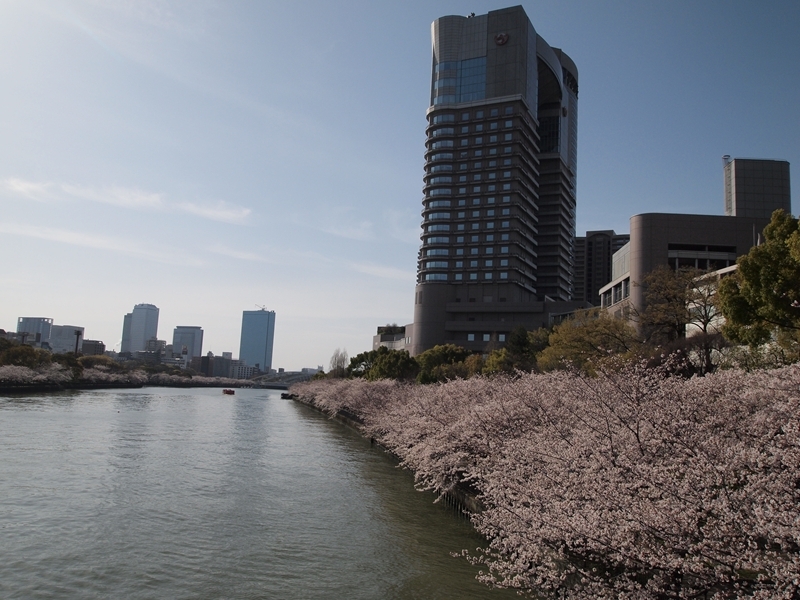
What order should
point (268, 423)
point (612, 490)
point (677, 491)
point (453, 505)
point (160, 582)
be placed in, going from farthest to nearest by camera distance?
point (268, 423) < point (453, 505) < point (160, 582) < point (612, 490) < point (677, 491)

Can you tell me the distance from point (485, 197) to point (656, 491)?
396ft

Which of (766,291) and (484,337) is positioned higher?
(484,337)

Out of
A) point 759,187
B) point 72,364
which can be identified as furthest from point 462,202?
point 72,364

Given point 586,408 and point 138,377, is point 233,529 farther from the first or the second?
point 138,377

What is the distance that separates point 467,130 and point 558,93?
110ft

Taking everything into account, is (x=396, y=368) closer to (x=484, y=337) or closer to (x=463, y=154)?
(x=484, y=337)

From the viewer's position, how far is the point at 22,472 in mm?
25391

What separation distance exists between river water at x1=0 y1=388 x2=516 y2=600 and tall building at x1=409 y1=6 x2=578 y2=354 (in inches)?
3432

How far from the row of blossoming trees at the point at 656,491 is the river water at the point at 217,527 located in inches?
125

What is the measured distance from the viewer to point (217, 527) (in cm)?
1845

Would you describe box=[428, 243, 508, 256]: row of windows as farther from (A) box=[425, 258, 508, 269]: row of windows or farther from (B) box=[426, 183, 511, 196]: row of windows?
(B) box=[426, 183, 511, 196]: row of windows

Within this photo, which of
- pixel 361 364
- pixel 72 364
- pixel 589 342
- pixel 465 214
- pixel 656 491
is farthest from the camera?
pixel 465 214

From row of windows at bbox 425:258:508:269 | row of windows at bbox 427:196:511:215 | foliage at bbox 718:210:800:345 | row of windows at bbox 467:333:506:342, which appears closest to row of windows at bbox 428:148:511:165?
row of windows at bbox 427:196:511:215

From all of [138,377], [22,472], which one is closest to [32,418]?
[22,472]
